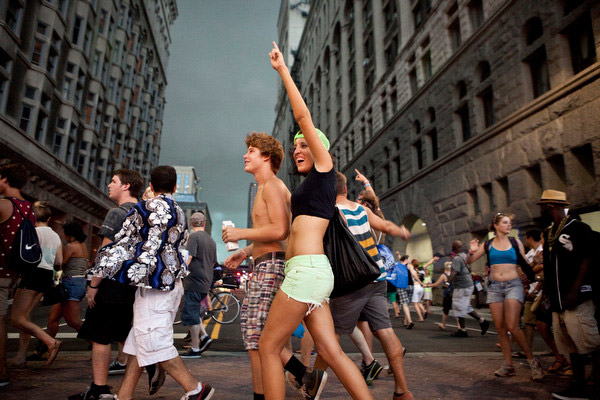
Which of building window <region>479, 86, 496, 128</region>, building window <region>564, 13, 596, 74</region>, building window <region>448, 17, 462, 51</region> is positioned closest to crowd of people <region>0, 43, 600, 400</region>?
building window <region>564, 13, 596, 74</region>

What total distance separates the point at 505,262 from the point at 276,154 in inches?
138

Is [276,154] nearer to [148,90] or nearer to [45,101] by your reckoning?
[45,101]

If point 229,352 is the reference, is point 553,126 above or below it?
above

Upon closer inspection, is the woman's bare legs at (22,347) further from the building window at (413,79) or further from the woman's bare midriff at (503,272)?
the building window at (413,79)

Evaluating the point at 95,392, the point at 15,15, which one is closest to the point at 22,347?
the point at 95,392

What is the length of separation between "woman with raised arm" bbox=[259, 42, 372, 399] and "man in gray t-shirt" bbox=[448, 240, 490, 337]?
23.9 ft

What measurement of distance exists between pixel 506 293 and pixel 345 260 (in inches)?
125

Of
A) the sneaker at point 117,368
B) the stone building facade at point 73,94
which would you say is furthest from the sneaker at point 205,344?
the stone building facade at point 73,94

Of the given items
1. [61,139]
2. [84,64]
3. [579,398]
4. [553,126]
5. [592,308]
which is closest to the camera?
[579,398]

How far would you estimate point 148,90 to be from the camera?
48.8 meters

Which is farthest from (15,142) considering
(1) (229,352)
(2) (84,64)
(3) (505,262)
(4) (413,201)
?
(3) (505,262)

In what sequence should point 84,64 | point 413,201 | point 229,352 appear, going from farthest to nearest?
point 84,64
point 413,201
point 229,352

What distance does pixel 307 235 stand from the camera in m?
2.52

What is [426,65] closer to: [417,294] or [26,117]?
[417,294]
